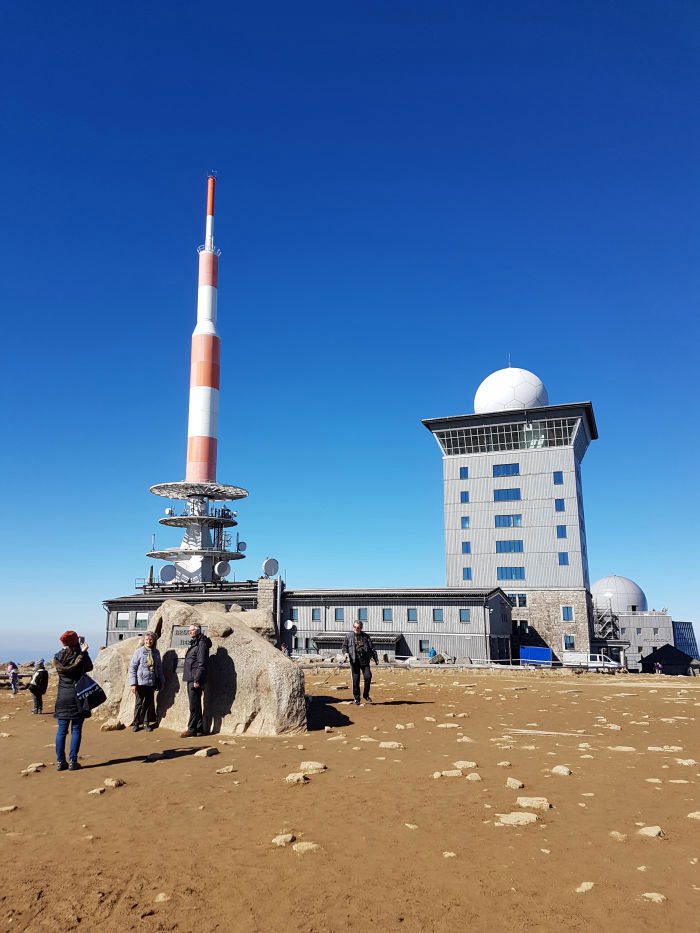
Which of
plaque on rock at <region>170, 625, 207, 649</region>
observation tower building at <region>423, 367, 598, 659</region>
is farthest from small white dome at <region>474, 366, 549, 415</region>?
plaque on rock at <region>170, 625, 207, 649</region>

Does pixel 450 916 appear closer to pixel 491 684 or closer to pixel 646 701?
pixel 646 701

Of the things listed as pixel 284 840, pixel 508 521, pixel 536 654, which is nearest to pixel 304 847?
pixel 284 840

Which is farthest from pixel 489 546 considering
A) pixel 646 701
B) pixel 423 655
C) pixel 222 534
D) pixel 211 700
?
pixel 211 700

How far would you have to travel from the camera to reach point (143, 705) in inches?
464

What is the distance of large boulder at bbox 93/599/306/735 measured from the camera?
1141 cm

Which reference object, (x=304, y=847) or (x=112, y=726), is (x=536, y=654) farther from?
(x=304, y=847)

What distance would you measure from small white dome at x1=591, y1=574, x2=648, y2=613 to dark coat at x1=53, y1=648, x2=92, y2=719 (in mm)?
77315

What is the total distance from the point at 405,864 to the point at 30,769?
622cm

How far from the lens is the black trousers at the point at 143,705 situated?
11.7m

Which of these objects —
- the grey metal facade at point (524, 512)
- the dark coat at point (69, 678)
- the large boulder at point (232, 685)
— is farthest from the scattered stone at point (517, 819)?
the grey metal facade at point (524, 512)

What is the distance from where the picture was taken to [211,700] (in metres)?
11.8

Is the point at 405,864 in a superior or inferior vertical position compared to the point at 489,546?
inferior

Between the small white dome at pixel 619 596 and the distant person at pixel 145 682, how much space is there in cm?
7443

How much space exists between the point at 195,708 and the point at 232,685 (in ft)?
2.73
